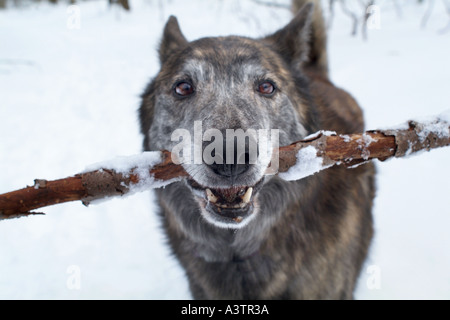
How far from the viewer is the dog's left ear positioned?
2723mm

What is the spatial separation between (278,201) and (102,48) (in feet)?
37.5

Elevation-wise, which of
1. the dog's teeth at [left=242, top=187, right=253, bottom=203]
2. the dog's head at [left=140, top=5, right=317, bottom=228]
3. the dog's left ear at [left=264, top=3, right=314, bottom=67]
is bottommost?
the dog's teeth at [left=242, top=187, right=253, bottom=203]

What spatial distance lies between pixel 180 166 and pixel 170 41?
5.48 ft

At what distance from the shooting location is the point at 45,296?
3033mm

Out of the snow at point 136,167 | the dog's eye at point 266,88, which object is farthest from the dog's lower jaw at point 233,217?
the dog's eye at point 266,88

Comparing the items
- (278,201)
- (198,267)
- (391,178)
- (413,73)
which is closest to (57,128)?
(198,267)

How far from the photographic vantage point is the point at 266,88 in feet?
7.66

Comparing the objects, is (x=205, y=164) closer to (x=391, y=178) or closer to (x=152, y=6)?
(x=391, y=178)

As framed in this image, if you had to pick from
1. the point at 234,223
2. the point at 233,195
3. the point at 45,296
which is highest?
the point at 233,195

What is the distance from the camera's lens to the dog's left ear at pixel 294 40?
2723 millimetres

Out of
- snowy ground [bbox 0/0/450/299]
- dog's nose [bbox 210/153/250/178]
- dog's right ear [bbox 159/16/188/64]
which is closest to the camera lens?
dog's nose [bbox 210/153/250/178]

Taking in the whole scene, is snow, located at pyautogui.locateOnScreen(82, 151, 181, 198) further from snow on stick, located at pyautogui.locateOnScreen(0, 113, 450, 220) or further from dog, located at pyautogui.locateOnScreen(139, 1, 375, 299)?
dog, located at pyautogui.locateOnScreen(139, 1, 375, 299)

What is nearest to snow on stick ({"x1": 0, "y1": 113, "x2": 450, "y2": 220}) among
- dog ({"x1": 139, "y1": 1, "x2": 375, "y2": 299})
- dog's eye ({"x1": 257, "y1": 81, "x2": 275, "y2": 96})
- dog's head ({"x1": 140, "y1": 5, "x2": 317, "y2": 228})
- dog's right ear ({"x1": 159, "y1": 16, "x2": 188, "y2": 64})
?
dog's head ({"x1": 140, "y1": 5, "x2": 317, "y2": 228})
